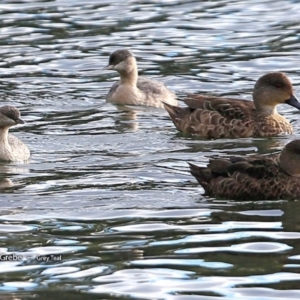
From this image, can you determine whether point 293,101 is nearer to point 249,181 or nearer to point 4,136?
point 4,136

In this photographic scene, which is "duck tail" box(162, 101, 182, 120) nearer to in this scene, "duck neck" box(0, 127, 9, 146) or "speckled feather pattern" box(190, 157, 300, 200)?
"duck neck" box(0, 127, 9, 146)

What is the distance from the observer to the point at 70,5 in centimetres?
2575

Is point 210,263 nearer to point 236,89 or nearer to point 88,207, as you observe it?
point 88,207

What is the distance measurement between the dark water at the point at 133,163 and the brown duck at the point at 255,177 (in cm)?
16

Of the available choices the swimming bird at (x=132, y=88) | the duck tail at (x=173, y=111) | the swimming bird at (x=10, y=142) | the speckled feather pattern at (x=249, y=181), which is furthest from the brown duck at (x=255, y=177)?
the swimming bird at (x=132, y=88)

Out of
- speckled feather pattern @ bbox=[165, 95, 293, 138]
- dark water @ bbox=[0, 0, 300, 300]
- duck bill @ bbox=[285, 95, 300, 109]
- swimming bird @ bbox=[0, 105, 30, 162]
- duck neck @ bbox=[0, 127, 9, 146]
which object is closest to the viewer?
dark water @ bbox=[0, 0, 300, 300]

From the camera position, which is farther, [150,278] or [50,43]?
[50,43]

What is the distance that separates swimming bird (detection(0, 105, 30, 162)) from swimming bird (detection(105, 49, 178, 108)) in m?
3.55

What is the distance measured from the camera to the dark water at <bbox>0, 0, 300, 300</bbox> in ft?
32.3

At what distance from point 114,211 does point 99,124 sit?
585 cm

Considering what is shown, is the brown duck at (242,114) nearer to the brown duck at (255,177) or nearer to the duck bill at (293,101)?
the duck bill at (293,101)

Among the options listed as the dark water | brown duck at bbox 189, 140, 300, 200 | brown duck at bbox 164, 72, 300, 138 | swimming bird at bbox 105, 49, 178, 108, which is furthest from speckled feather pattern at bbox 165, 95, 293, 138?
brown duck at bbox 189, 140, 300, 200

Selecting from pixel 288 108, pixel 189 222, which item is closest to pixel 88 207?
pixel 189 222

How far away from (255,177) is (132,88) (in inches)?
297
